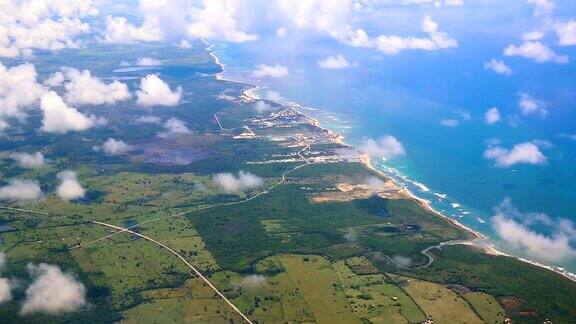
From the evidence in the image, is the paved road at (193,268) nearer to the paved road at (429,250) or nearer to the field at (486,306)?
the paved road at (429,250)

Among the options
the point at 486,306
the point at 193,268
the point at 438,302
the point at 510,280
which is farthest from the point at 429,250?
the point at 193,268

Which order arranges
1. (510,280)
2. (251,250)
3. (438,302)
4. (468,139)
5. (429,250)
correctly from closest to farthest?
(438,302), (510,280), (429,250), (251,250), (468,139)

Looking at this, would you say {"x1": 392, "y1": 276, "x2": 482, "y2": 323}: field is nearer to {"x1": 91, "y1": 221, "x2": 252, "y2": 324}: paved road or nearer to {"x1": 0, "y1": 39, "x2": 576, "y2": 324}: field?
{"x1": 0, "y1": 39, "x2": 576, "y2": 324}: field

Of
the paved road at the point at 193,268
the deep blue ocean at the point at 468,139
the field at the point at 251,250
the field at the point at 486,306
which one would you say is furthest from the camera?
the deep blue ocean at the point at 468,139

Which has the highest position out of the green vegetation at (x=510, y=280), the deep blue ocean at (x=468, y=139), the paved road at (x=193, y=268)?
the deep blue ocean at (x=468, y=139)

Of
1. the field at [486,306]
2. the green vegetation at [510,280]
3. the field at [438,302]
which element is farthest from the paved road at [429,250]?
the field at [486,306]

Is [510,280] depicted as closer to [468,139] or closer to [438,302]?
[438,302]

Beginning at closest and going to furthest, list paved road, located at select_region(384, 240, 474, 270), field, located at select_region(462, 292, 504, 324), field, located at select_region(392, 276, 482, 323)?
field, located at select_region(462, 292, 504, 324) < field, located at select_region(392, 276, 482, 323) < paved road, located at select_region(384, 240, 474, 270)

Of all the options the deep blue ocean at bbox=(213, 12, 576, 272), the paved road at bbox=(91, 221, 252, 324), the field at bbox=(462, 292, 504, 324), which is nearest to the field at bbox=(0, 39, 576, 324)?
the field at bbox=(462, 292, 504, 324)

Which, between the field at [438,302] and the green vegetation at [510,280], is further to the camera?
the green vegetation at [510,280]

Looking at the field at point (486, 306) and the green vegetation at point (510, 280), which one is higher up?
the green vegetation at point (510, 280)

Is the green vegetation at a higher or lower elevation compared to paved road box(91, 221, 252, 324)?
higher

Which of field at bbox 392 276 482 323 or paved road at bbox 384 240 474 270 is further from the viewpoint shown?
paved road at bbox 384 240 474 270
